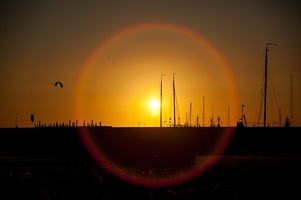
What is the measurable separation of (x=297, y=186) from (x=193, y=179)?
1085 cm

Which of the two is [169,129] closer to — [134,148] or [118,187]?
[134,148]

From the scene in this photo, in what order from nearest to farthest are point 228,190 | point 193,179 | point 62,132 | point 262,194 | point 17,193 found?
1. point 228,190
2. point 17,193
3. point 262,194
4. point 193,179
5. point 62,132

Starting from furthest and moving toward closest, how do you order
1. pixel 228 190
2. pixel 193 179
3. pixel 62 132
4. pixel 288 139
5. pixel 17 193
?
pixel 62 132 → pixel 288 139 → pixel 193 179 → pixel 17 193 → pixel 228 190

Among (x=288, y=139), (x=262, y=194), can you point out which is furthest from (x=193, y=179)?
(x=288, y=139)

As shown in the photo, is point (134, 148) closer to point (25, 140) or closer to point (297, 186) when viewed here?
point (25, 140)

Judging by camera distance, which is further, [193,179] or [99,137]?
[99,137]

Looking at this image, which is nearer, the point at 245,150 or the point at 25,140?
the point at 245,150

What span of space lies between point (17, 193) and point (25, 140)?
4196 centimetres

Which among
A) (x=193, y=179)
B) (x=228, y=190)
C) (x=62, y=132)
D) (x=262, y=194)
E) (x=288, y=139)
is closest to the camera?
(x=228, y=190)

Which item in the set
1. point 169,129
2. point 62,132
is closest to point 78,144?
point 62,132

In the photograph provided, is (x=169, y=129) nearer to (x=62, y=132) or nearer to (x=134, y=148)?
(x=134, y=148)

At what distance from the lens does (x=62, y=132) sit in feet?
276

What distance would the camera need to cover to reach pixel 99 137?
87.1 meters

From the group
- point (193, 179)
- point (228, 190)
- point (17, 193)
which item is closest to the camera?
point (228, 190)
